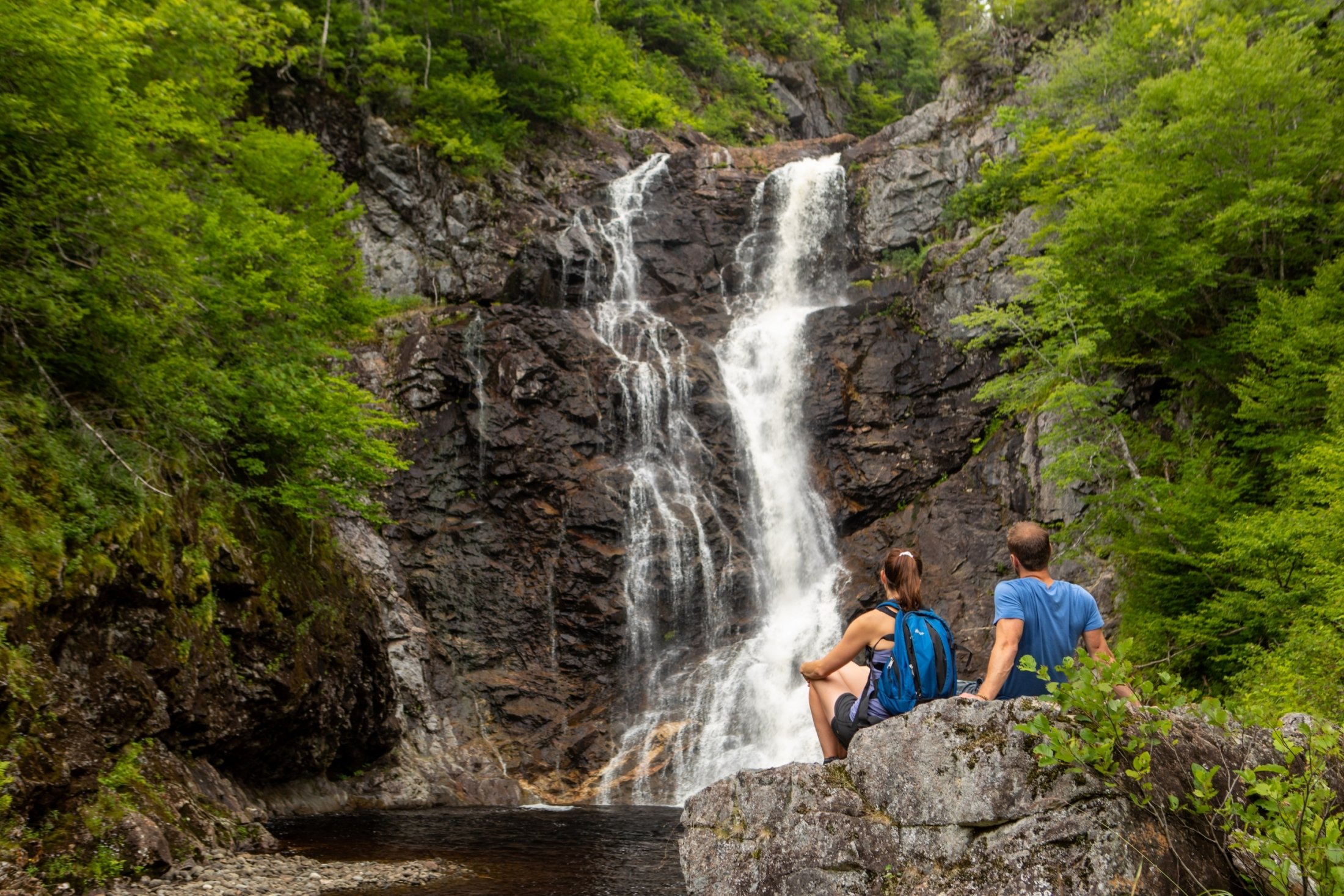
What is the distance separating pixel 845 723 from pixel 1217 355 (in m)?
12.9

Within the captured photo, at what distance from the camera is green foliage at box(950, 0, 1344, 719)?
10.3m

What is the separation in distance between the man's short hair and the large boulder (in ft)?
2.82

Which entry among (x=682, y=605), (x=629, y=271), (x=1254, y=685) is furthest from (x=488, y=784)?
(x=629, y=271)

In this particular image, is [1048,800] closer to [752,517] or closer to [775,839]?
[775,839]

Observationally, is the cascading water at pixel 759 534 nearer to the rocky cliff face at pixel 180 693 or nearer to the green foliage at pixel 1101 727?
the rocky cliff face at pixel 180 693

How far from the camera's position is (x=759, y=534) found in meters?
20.6

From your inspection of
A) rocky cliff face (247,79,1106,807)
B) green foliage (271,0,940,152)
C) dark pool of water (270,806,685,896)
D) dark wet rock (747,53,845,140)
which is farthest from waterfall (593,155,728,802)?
dark wet rock (747,53,845,140)

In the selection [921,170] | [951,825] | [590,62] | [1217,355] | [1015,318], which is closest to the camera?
[951,825]

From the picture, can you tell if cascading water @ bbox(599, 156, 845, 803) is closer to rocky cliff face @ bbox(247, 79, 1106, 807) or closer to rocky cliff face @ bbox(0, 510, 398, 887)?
rocky cliff face @ bbox(247, 79, 1106, 807)

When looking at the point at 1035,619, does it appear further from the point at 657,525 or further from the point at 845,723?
the point at 657,525

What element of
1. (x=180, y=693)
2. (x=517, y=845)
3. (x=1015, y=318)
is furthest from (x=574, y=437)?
(x=180, y=693)

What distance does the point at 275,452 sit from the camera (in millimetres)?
12547

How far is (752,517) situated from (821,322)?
22.2 ft

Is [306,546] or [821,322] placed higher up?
[821,322]
